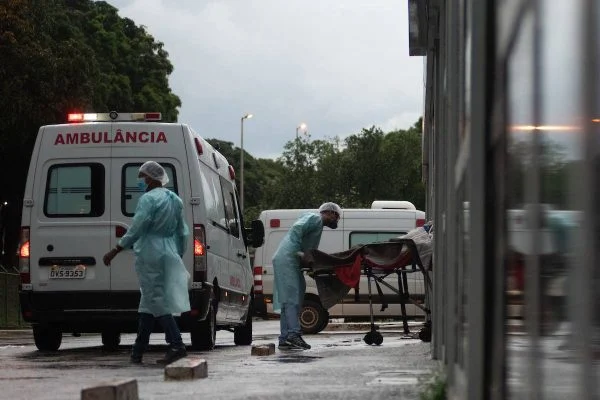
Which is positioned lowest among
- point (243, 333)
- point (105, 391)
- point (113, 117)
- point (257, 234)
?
point (243, 333)

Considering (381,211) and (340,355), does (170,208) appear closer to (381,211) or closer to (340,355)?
(340,355)

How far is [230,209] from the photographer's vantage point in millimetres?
15047

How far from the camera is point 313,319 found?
2059cm

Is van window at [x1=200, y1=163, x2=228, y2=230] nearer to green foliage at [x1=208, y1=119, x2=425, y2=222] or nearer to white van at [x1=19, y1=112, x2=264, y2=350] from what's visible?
white van at [x1=19, y1=112, x2=264, y2=350]

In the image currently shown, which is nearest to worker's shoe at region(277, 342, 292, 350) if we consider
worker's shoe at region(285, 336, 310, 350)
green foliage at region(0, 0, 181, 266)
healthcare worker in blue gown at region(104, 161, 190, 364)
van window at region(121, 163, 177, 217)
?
worker's shoe at region(285, 336, 310, 350)

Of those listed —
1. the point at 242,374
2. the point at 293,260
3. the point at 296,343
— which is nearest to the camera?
the point at 242,374

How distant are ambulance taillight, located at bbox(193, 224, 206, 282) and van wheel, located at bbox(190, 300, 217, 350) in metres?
0.46

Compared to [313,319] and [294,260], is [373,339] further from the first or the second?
[313,319]

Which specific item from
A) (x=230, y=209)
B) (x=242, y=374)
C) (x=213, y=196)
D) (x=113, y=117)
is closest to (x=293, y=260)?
(x=213, y=196)

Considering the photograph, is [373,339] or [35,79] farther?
[35,79]

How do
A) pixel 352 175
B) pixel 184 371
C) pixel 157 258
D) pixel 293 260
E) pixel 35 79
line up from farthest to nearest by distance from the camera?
pixel 352 175, pixel 35 79, pixel 293 260, pixel 157 258, pixel 184 371

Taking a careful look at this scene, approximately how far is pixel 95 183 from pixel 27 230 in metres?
0.79

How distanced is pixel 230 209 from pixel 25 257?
2.96 m

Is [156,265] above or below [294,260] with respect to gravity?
above
